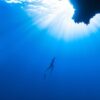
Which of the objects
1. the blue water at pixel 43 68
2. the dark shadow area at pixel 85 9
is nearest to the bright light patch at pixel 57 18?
the blue water at pixel 43 68

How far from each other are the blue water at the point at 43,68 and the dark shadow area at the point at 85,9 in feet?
70.2

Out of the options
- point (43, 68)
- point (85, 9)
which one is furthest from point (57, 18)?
point (43, 68)

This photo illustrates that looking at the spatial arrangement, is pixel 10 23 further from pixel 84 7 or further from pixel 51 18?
pixel 84 7

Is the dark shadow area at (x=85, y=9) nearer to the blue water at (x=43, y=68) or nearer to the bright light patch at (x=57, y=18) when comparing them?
A: the bright light patch at (x=57, y=18)

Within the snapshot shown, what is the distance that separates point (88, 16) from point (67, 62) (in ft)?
120

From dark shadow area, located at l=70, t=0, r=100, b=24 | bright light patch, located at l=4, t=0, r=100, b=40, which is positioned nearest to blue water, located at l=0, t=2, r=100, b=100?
bright light patch, located at l=4, t=0, r=100, b=40

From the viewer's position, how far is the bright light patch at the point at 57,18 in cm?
1691

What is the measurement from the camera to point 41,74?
4381 cm

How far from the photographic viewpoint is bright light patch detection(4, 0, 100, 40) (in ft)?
55.5

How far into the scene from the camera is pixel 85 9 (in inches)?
303

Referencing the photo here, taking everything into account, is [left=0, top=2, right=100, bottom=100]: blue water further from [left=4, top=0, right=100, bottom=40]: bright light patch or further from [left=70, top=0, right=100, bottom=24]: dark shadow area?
[left=70, top=0, right=100, bottom=24]: dark shadow area

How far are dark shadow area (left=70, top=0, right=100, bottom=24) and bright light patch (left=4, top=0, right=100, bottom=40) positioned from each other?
18.6ft

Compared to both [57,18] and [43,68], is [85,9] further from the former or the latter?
[43,68]

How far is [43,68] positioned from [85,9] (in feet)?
122
